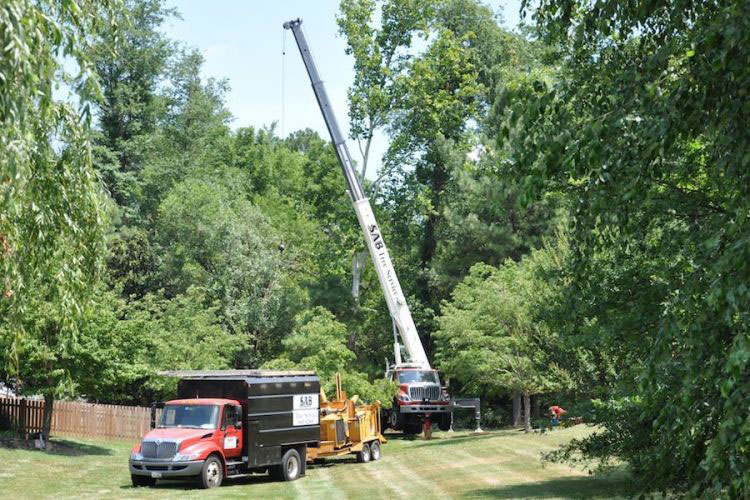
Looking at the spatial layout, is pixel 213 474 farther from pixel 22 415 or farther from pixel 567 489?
pixel 22 415

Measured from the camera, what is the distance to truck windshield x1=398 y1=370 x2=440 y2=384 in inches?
A: 1512

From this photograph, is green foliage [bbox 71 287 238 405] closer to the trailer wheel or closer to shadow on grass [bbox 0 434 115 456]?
shadow on grass [bbox 0 434 115 456]

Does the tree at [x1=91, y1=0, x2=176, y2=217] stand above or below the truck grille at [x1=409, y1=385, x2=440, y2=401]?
above

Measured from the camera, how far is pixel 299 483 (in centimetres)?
2473

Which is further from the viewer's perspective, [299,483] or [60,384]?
[60,384]

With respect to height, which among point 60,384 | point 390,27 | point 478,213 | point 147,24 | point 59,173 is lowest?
point 60,384

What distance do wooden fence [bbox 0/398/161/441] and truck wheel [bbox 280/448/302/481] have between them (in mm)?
12406

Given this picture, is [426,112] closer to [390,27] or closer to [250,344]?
[390,27]

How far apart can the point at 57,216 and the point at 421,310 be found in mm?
43830

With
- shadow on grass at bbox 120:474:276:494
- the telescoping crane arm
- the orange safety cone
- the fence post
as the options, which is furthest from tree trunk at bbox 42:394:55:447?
the orange safety cone

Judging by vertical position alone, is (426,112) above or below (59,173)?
above

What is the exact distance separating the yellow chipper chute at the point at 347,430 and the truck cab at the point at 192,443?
4.35m

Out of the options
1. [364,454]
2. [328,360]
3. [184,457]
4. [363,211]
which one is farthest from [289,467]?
[363,211]

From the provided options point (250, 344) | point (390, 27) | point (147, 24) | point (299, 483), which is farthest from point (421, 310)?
point (299, 483)
